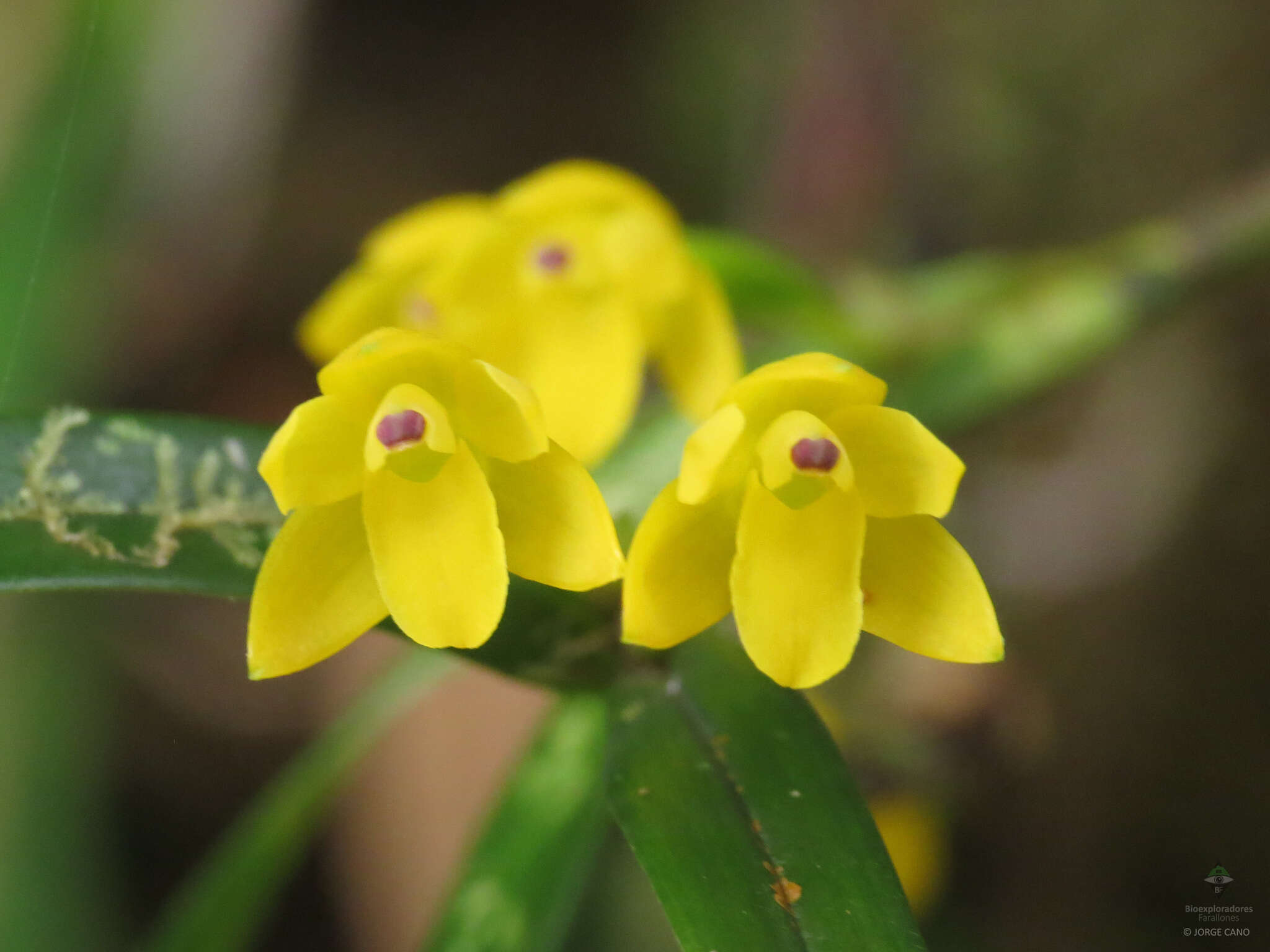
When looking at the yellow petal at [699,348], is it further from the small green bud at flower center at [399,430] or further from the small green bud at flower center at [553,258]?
the small green bud at flower center at [399,430]

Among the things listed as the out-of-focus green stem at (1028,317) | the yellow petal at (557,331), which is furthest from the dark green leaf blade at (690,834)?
the out-of-focus green stem at (1028,317)

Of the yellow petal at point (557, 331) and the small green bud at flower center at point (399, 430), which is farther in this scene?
the yellow petal at point (557, 331)

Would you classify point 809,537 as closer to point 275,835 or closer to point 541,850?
point 541,850

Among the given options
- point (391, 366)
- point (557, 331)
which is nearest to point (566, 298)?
point (557, 331)

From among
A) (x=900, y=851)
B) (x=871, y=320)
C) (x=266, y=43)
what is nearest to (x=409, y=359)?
(x=871, y=320)

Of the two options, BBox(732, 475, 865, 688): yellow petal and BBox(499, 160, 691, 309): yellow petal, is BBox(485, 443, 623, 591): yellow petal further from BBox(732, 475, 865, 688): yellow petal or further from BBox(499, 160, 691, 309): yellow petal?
BBox(499, 160, 691, 309): yellow petal

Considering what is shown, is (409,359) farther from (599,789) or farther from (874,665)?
(874,665)
